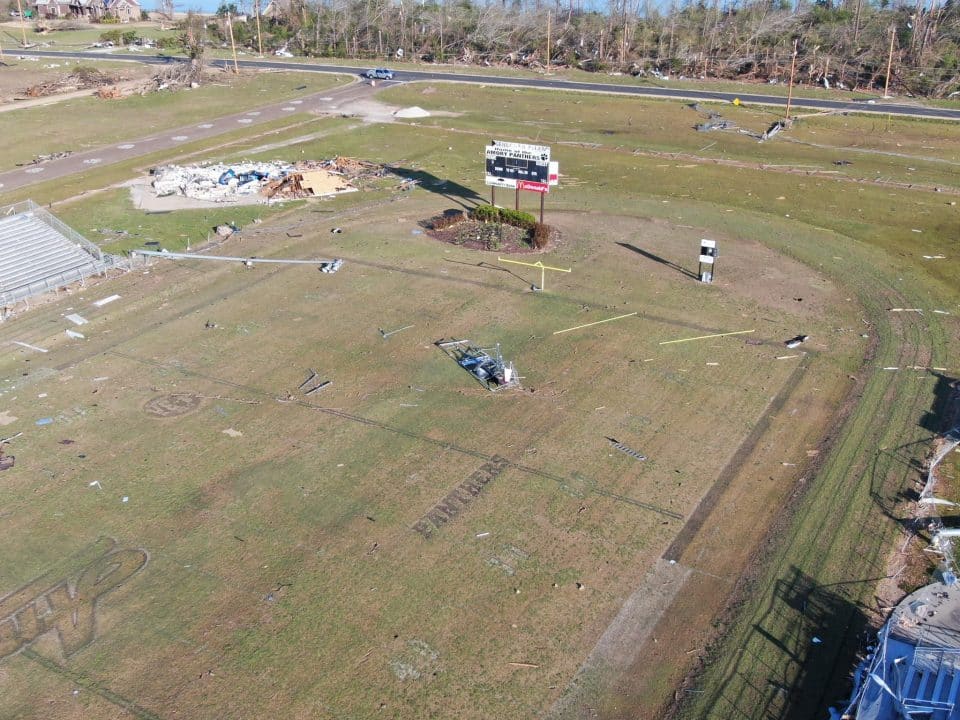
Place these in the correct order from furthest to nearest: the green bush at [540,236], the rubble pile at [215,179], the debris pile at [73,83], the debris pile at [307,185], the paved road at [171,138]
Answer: the debris pile at [73,83]
the paved road at [171,138]
the debris pile at [307,185]
the rubble pile at [215,179]
the green bush at [540,236]

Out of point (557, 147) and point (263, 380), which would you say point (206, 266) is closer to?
point (263, 380)

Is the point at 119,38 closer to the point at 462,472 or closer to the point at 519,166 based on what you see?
the point at 519,166

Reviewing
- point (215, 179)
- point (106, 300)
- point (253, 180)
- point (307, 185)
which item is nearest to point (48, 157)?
point (215, 179)

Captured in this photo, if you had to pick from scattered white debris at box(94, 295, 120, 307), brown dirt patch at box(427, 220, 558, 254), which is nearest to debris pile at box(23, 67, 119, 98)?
scattered white debris at box(94, 295, 120, 307)

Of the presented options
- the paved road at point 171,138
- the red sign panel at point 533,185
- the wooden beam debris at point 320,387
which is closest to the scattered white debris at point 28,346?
the wooden beam debris at point 320,387

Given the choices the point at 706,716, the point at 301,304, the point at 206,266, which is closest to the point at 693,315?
the point at 301,304

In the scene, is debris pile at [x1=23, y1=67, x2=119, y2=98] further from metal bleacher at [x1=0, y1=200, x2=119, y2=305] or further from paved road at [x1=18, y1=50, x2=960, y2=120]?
metal bleacher at [x1=0, y1=200, x2=119, y2=305]

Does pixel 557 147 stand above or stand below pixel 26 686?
above

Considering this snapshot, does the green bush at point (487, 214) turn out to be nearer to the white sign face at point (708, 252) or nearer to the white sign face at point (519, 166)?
the white sign face at point (519, 166)
